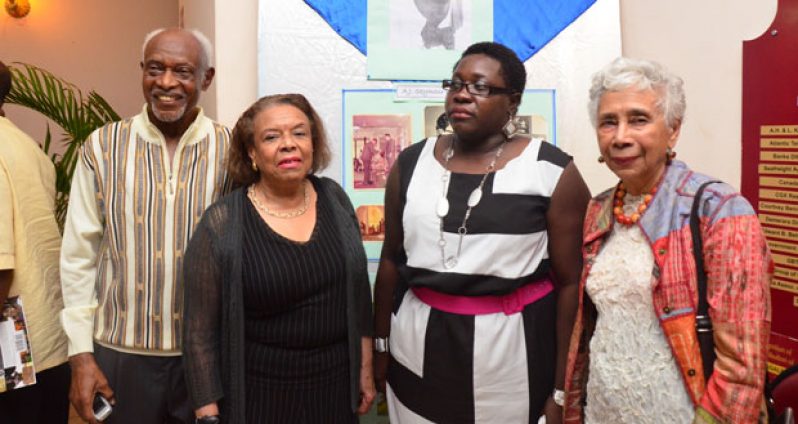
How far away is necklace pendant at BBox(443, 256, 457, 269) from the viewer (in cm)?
165

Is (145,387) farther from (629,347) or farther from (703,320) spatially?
(703,320)

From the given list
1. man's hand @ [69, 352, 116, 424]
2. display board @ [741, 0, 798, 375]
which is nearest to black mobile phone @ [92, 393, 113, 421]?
man's hand @ [69, 352, 116, 424]

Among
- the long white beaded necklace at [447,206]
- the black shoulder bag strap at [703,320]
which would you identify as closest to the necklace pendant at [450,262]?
the long white beaded necklace at [447,206]

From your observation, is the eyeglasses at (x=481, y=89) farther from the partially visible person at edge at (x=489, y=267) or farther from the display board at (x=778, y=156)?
the display board at (x=778, y=156)

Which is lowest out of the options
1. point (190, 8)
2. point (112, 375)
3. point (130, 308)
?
point (112, 375)

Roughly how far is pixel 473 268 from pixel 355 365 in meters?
0.42

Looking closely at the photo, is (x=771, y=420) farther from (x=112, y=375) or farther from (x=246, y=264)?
(x=112, y=375)

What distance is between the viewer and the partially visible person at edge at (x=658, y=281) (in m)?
1.22

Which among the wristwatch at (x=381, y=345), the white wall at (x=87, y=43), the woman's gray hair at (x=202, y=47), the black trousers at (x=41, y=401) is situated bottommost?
the black trousers at (x=41, y=401)

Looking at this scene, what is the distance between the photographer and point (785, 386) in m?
1.46

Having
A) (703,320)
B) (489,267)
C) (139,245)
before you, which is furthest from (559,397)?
(139,245)

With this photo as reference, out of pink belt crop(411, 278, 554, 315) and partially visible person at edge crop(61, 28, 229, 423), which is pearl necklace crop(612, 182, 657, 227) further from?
partially visible person at edge crop(61, 28, 229, 423)

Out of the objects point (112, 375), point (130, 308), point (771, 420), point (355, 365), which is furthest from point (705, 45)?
point (112, 375)

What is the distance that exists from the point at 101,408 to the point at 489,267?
3.63 ft
